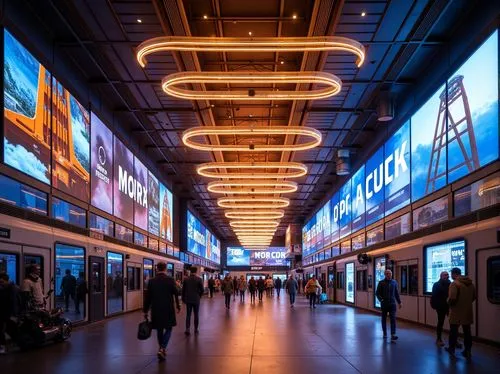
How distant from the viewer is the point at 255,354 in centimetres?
1022

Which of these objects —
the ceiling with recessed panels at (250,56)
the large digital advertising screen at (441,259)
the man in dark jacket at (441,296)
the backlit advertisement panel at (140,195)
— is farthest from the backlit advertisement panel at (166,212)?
the man in dark jacket at (441,296)

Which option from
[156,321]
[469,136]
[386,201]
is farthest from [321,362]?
[386,201]

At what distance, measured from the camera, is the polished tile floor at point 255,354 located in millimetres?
8695

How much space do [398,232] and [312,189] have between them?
17765mm

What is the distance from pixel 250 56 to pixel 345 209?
16.4m

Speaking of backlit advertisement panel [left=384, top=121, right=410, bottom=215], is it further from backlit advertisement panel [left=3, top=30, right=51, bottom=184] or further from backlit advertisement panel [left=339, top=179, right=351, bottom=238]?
backlit advertisement panel [left=3, top=30, right=51, bottom=184]

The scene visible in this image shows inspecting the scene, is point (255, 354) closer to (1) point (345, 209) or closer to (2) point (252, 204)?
(1) point (345, 209)

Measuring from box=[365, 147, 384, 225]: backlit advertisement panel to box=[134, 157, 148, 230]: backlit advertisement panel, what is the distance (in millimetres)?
9378

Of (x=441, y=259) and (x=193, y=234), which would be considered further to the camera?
(x=193, y=234)

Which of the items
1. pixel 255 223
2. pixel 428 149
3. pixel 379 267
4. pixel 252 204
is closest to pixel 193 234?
pixel 255 223

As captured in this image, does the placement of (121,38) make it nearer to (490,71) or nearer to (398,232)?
(490,71)

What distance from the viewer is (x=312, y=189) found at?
37.5m

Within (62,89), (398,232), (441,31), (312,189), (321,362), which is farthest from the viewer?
(312,189)

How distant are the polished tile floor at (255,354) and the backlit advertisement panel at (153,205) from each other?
42.7 feet
